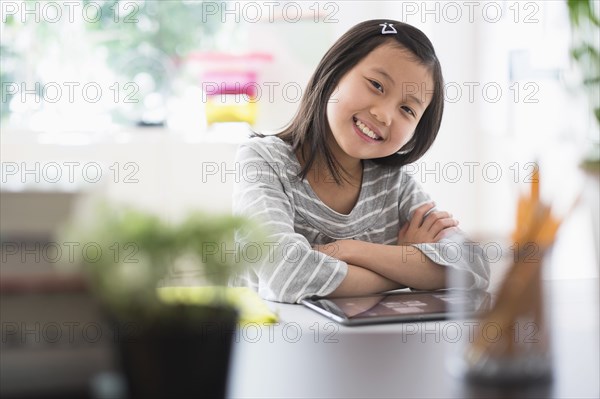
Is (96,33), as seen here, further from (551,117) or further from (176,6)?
(551,117)

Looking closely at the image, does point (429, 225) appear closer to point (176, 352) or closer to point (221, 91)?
point (176, 352)

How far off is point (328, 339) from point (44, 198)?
1.31 ft

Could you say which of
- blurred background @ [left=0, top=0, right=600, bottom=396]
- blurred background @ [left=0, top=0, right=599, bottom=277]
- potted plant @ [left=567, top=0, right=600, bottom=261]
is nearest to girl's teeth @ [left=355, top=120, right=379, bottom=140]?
potted plant @ [left=567, top=0, right=600, bottom=261]

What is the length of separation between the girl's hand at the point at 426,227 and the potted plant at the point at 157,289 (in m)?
1.01

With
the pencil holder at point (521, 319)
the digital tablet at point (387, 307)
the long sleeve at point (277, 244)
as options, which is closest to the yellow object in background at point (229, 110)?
the long sleeve at point (277, 244)

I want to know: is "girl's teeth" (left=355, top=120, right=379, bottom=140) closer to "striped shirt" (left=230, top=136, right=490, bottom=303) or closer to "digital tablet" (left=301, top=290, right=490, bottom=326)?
"striped shirt" (left=230, top=136, right=490, bottom=303)

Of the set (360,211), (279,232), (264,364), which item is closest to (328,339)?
(264,364)

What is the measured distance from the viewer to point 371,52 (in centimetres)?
154

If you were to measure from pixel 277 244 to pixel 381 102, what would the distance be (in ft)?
1.24

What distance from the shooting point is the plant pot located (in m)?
0.50

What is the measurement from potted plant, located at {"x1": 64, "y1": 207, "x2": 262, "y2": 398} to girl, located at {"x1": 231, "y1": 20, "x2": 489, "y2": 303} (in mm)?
723

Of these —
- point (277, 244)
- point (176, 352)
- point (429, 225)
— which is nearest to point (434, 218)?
point (429, 225)

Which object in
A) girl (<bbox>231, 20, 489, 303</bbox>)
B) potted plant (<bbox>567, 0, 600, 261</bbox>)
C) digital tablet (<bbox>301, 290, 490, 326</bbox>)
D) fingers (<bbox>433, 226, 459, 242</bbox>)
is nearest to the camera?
potted plant (<bbox>567, 0, 600, 261</bbox>)

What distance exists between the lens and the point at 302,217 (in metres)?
1.54
